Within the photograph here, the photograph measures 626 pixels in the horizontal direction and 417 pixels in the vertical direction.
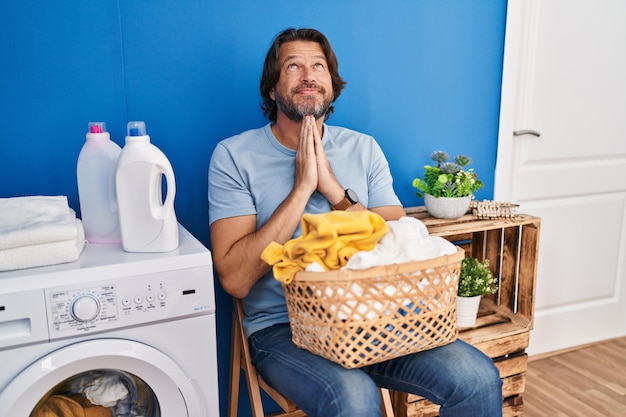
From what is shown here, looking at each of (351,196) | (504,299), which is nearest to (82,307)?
(351,196)

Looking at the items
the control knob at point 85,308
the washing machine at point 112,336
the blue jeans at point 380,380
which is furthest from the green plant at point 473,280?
the control knob at point 85,308

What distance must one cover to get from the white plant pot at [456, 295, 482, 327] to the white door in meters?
0.59

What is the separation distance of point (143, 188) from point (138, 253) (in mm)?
159

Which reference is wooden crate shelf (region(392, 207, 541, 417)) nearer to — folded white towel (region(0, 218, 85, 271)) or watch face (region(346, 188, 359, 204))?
watch face (region(346, 188, 359, 204))

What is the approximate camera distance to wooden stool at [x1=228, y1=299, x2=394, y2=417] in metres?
1.55

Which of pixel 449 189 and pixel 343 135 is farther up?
pixel 343 135

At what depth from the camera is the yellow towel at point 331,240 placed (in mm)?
1229

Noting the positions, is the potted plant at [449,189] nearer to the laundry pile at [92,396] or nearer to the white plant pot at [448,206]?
the white plant pot at [448,206]

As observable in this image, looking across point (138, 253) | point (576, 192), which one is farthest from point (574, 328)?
point (138, 253)

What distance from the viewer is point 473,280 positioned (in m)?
2.04

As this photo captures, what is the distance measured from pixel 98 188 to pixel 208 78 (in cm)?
54

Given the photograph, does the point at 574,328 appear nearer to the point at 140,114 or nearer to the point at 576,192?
the point at 576,192

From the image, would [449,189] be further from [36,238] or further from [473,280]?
[36,238]

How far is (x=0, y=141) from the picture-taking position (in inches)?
63.4
